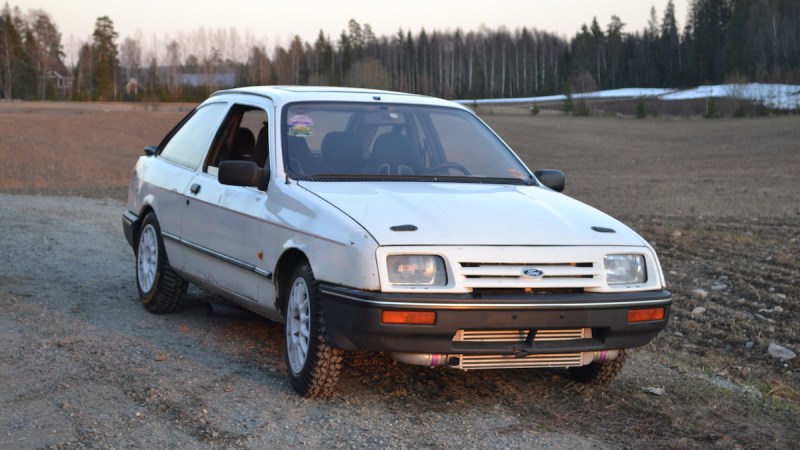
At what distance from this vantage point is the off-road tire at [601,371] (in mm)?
5727

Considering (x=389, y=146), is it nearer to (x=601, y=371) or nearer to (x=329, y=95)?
(x=329, y=95)

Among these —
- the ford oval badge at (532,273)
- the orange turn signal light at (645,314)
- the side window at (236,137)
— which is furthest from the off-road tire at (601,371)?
the side window at (236,137)

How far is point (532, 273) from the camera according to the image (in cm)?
509

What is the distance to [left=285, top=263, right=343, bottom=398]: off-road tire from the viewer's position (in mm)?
5262

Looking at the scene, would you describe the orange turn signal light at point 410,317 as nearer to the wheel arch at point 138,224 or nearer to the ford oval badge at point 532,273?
the ford oval badge at point 532,273

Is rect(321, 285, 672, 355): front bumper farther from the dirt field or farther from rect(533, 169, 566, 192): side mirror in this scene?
rect(533, 169, 566, 192): side mirror

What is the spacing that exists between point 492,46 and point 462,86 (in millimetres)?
9059

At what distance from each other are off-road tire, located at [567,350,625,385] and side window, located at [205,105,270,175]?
2.64 m

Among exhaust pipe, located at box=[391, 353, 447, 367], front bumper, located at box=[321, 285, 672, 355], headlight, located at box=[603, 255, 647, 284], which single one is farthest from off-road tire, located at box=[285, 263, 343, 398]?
headlight, located at box=[603, 255, 647, 284]

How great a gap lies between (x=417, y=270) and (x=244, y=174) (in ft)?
4.95

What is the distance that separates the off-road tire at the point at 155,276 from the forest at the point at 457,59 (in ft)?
322

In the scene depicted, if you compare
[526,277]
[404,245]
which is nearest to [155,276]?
[404,245]

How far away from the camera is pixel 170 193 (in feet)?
24.8

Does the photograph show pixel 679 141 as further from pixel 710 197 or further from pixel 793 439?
pixel 793 439
